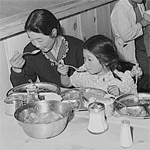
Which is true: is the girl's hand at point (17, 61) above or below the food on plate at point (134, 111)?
above

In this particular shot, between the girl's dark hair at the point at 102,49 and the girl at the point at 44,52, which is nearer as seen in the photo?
the girl's dark hair at the point at 102,49

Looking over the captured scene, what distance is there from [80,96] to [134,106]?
294mm

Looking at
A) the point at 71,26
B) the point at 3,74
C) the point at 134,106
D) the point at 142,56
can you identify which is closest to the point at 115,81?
the point at 134,106

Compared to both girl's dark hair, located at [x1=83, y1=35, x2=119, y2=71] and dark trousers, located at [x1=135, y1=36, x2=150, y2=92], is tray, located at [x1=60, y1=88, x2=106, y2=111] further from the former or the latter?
dark trousers, located at [x1=135, y1=36, x2=150, y2=92]

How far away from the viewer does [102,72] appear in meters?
1.99

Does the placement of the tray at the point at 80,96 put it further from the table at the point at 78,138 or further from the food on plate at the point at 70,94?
the table at the point at 78,138

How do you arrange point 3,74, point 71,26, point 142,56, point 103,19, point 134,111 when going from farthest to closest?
point 103,19 < point 142,56 < point 71,26 < point 3,74 < point 134,111

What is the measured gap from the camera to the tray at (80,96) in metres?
1.71

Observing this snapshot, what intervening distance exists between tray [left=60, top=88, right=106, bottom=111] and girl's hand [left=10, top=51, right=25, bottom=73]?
431 mm

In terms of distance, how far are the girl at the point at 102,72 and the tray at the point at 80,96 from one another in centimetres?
7

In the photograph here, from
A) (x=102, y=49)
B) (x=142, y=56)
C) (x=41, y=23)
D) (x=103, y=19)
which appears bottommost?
(x=142, y=56)

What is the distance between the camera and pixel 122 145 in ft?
4.38

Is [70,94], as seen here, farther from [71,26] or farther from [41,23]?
[71,26]

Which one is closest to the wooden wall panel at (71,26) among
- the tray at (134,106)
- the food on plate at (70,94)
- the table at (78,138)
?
the food on plate at (70,94)
